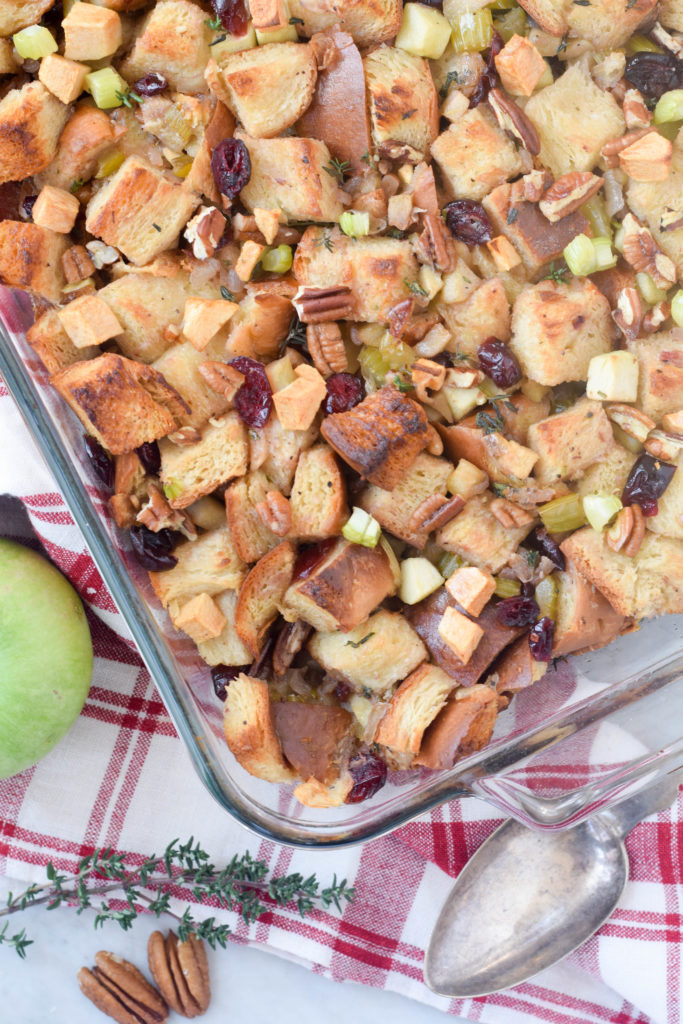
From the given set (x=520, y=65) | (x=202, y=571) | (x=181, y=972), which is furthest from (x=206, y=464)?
(x=181, y=972)

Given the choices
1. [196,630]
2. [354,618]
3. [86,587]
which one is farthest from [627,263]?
[86,587]

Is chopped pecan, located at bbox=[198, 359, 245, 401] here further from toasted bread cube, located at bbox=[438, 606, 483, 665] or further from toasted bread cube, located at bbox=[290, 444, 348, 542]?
toasted bread cube, located at bbox=[438, 606, 483, 665]

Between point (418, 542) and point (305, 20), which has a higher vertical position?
point (305, 20)

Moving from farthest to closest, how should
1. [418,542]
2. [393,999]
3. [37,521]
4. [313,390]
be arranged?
1. [393,999]
2. [37,521]
3. [418,542]
4. [313,390]

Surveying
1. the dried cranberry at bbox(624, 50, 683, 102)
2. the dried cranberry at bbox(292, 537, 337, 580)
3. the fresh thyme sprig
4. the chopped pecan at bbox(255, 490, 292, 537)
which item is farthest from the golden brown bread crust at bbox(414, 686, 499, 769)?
the dried cranberry at bbox(624, 50, 683, 102)

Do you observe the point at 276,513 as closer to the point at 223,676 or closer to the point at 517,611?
the point at 223,676

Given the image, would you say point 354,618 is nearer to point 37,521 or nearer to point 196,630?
point 196,630

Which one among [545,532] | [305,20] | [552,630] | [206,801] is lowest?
[206,801]
